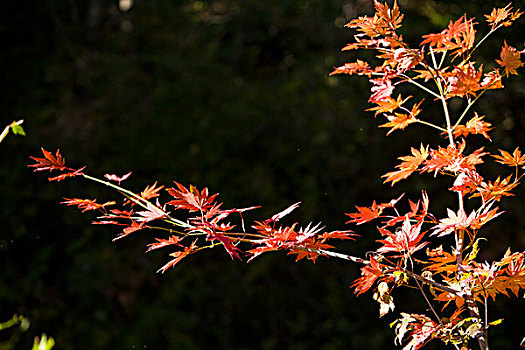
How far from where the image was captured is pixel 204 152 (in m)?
3.26

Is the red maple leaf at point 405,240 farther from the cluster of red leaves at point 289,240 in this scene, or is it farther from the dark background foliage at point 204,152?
the dark background foliage at point 204,152

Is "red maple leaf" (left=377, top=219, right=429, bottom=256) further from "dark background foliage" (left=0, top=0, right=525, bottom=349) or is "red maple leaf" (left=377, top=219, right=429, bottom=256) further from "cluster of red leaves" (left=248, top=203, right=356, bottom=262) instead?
"dark background foliage" (left=0, top=0, right=525, bottom=349)

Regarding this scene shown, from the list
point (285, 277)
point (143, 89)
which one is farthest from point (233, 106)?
point (285, 277)

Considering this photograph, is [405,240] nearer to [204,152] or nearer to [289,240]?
[289,240]

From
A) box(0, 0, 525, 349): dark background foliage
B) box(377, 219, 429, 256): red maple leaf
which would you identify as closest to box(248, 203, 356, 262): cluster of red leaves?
box(377, 219, 429, 256): red maple leaf

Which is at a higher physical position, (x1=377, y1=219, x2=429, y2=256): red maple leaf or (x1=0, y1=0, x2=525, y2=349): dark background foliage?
(x1=377, y1=219, x2=429, y2=256): red maple leaf

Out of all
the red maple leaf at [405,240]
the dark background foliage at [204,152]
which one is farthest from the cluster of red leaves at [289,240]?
the dark background foliage at [204,152]

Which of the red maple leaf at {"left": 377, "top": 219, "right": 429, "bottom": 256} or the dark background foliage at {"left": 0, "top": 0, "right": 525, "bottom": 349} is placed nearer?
the red maple leaf at {"left": 377, "top": 219, "right": 429, "bottom": 256}

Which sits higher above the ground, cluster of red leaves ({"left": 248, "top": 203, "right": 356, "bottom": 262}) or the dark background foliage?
cluster of red leaves ({"left": 248, "top": 203, "right": 356, "bottom": 262})

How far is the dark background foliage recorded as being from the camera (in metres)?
2.78

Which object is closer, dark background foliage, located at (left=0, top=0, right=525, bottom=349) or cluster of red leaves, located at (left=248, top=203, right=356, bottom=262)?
cluster of red leaves, located at (left=248, top=203, right=356, bottom=262)

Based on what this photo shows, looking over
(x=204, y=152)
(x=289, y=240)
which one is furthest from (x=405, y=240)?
(x=204, y=152)

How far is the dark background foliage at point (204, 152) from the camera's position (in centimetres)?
278

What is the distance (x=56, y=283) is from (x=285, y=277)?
1.04 metres
